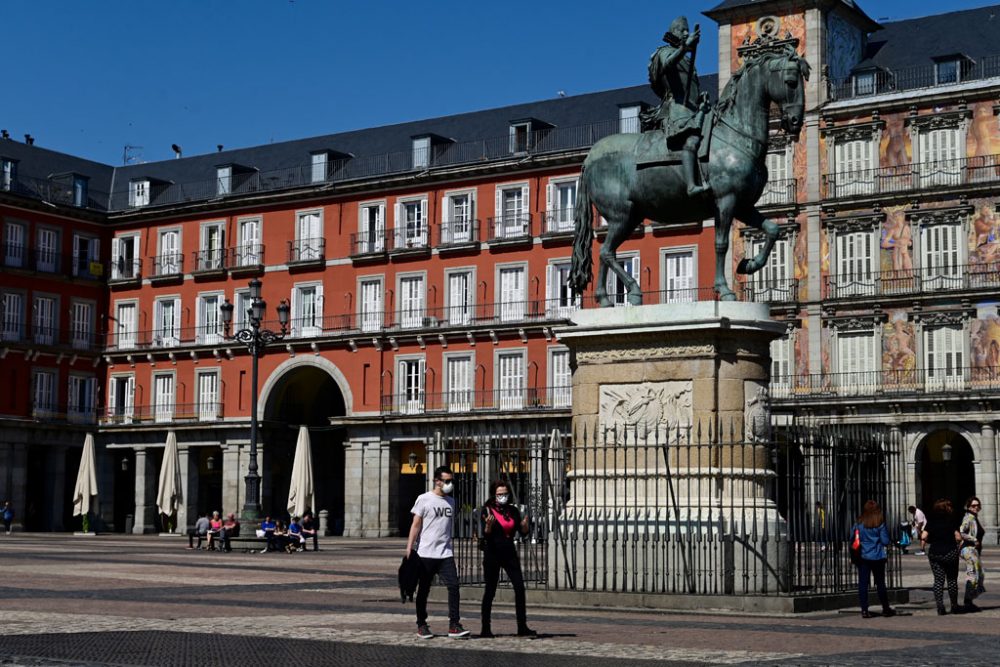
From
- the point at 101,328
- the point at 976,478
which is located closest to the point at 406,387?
the point at 101,328

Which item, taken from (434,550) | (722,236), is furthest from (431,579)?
(722,236)

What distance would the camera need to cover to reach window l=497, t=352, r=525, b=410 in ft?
194

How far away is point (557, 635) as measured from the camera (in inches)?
Answer: 562

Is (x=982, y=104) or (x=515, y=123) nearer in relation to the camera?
(x=982, y=104)

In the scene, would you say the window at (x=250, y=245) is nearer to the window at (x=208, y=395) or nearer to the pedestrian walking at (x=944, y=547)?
the window at (x=208, y=395)

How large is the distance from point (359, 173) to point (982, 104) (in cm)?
2587

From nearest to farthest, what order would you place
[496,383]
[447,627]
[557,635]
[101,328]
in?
1. [557,635]
2. [447,627]
3. [496,383]
4. [101,328]

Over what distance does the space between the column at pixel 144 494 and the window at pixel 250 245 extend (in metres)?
9.42

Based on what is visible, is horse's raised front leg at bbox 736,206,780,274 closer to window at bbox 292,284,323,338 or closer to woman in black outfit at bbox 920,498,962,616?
woman in black outfit at bbox 920,498,962,616

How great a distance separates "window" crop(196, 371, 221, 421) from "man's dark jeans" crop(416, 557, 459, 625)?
5248 cm

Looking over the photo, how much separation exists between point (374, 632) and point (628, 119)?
149ft

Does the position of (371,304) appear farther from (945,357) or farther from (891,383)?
(945,357)

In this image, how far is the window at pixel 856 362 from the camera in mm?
52906

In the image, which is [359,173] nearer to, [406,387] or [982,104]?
[406,387]
